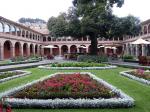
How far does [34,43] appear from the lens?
62.4 m

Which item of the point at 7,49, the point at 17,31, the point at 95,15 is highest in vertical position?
the point at 95,15

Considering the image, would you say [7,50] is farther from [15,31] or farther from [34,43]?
[34,43]

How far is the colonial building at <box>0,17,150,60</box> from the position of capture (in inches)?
1706

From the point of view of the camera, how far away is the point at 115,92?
30.4 feet

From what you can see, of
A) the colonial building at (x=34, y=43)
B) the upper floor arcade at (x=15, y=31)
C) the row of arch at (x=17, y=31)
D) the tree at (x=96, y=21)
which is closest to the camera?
the tree at (x=96, y=21)

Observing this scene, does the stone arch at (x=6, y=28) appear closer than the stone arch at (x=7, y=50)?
Yes

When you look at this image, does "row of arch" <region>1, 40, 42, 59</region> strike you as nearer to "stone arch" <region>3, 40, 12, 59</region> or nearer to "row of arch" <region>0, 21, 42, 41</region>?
"stone arch" <region>3, 40, 12, 59</region>

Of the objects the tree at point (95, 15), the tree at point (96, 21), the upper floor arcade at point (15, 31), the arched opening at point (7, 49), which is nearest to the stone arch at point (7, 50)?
the arched opening at point (7, 49)

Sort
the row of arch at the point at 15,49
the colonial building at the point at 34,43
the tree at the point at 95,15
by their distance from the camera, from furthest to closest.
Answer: the row of arch at the point at 15,49 → the colonial building at the point at 34,43 → the tree at the point at 95,15

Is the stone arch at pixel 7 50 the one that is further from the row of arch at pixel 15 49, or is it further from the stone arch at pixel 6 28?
the stone arch at pixel 6 28

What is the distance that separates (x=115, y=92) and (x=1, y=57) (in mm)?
33056

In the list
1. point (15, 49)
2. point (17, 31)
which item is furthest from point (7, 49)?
point (15, 49)

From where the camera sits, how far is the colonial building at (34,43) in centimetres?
4333

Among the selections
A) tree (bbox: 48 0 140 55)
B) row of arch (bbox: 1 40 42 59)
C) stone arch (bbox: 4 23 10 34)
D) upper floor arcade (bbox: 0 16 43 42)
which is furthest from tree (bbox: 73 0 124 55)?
row of arch (bbox: 1 40 42 59)
